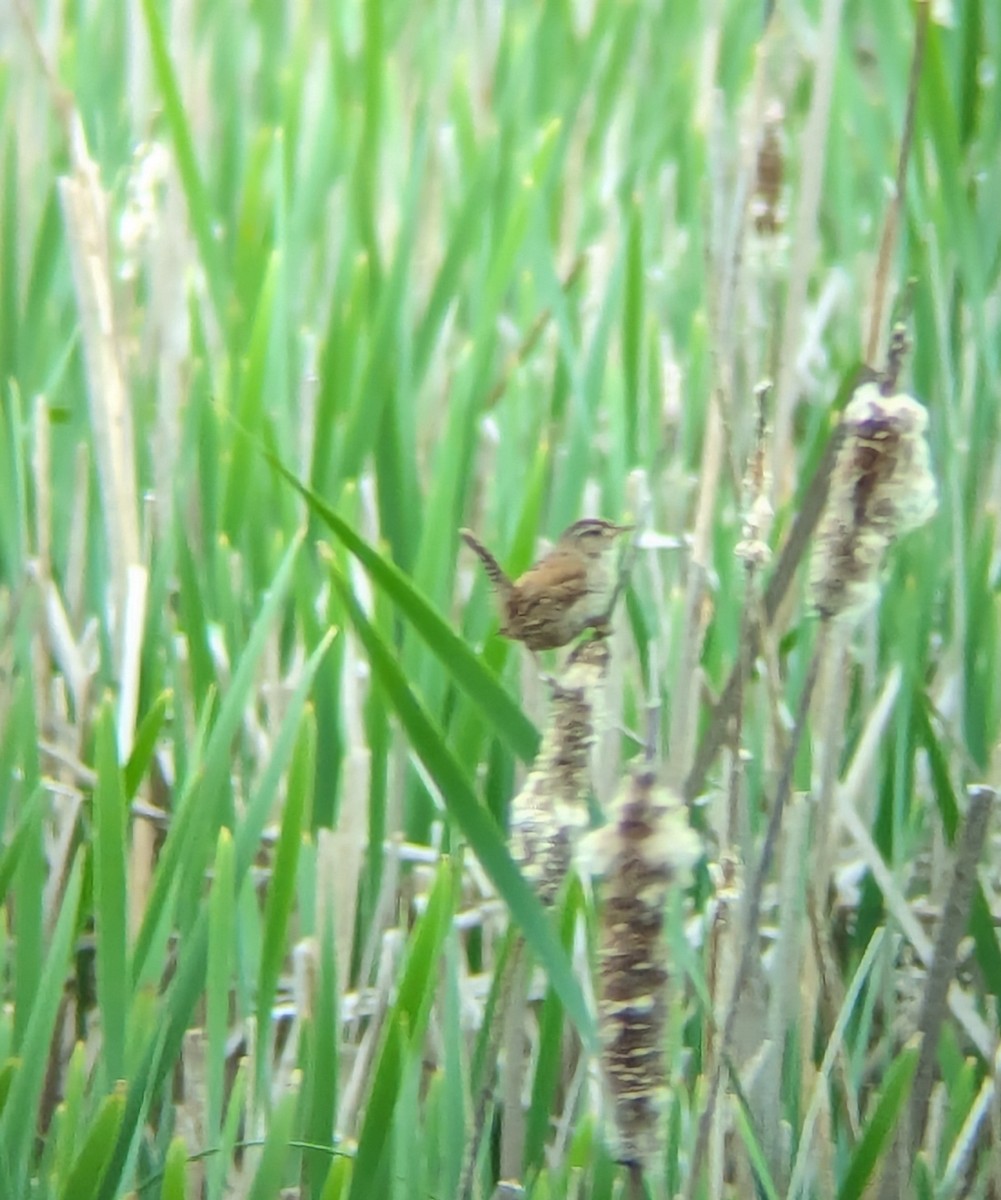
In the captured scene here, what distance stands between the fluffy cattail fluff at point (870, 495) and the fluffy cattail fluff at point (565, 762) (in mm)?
74

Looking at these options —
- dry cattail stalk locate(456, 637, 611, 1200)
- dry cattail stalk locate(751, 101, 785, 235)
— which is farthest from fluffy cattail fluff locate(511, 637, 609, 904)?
dry cattail stalk locate(751, 101, 785, 235)

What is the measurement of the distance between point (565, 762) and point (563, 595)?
0.17 feet

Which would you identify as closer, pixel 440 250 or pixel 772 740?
pixel 772 740

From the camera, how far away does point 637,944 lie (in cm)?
38

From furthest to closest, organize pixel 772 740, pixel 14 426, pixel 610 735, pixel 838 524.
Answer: pixel 14 426 → pixel 610 735 → pixel 772 740 → pixel 838 524

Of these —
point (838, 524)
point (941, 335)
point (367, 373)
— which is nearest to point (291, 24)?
point (367, 373)

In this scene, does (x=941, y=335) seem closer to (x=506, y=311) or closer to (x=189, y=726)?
(x=189, y=726)

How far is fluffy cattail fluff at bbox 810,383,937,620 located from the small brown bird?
6 cm

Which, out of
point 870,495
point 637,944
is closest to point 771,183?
point 870,495

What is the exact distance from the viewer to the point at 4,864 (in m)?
0.58

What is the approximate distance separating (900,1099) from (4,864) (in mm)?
352

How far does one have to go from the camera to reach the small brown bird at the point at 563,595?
419 millimetres

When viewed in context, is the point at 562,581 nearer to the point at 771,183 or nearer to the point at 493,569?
the point at 493,569

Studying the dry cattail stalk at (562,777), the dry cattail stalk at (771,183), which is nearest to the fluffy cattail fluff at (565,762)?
the dry cattail stalk at (562,777)
